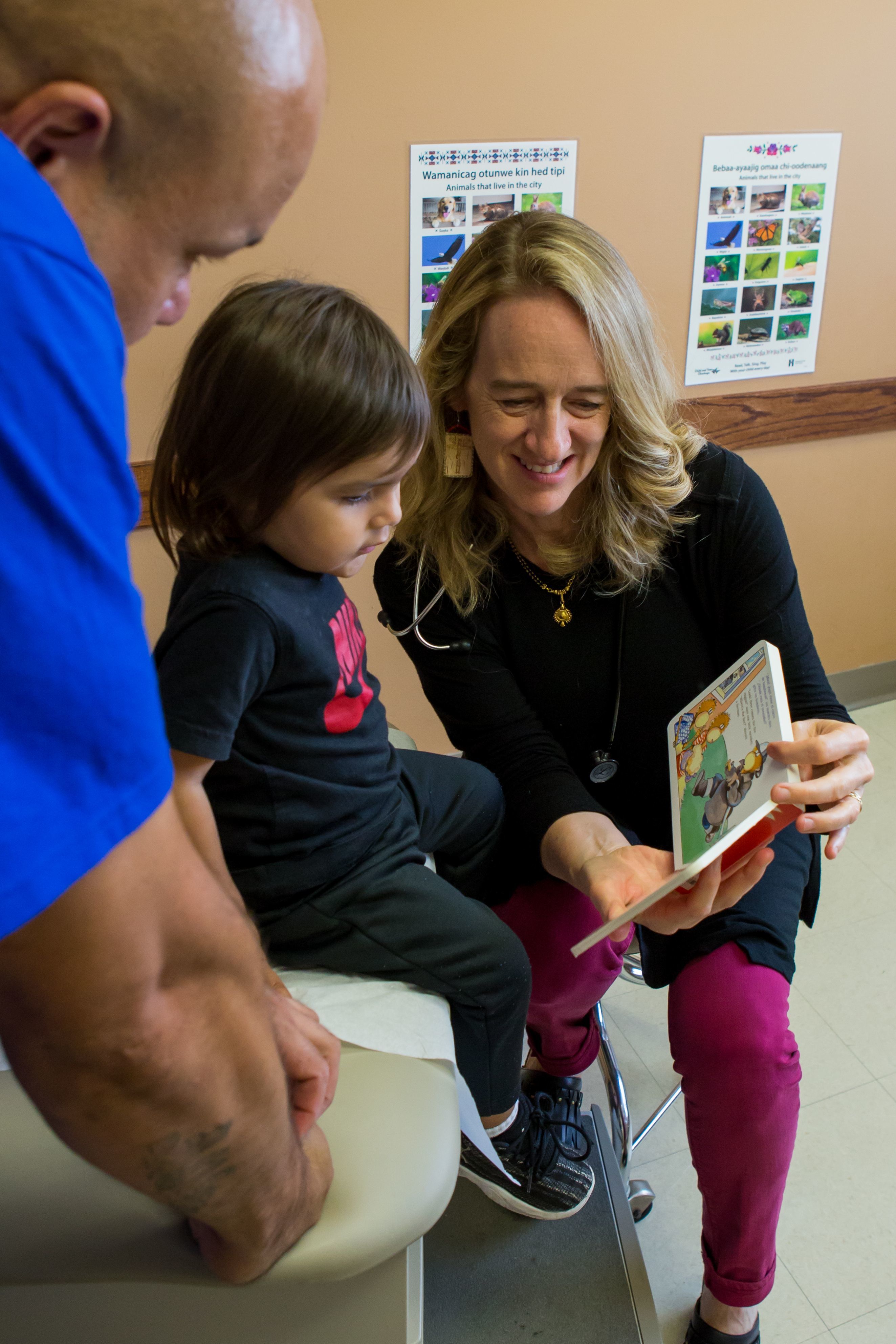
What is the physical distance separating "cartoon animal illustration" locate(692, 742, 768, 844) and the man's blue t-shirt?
0.78 metres

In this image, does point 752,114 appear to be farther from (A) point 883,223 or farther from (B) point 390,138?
(B) point 390,138

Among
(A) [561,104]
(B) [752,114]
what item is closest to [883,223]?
(B) [752,114]

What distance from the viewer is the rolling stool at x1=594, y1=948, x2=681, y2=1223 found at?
173 cm

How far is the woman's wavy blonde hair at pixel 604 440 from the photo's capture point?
4.70 feet

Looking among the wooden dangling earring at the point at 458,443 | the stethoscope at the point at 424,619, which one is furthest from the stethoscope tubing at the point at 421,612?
the wooden dangling earring at the point at 458,443

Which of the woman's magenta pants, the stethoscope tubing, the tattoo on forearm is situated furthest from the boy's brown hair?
the woman's magenta pants

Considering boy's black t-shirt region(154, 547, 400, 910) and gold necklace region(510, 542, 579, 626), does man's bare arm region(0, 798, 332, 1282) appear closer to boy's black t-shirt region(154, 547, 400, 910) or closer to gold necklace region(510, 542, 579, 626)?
boy's black t-shirt region(154, 547, 400, 910)

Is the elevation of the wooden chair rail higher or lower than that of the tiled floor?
higher

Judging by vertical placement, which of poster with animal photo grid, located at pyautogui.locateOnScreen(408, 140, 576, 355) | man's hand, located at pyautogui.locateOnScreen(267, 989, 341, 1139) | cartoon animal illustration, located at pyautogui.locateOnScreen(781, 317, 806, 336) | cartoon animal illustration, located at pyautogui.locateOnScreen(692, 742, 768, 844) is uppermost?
poster with animal photo grid, located at pyautogui.locateOnScreen(408, 140, 576, 355)

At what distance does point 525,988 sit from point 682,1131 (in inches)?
38.3

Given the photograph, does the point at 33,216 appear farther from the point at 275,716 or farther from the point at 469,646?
the point at 469,646

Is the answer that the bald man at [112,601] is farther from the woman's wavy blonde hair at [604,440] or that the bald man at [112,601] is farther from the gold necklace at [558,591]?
the gold necklace at [558,591]

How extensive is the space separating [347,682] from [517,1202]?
90 centimetres

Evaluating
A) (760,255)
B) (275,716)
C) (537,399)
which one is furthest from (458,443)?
(760,255)
